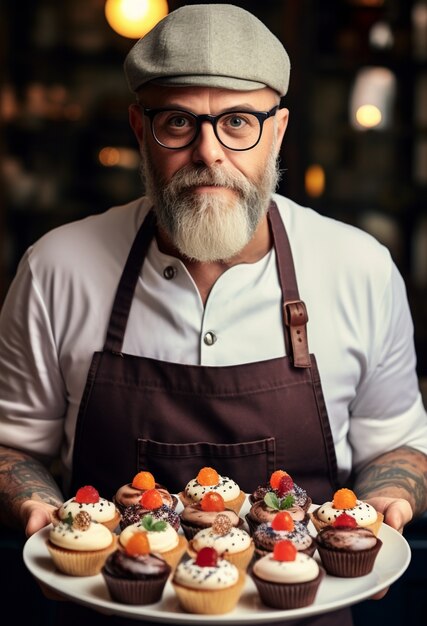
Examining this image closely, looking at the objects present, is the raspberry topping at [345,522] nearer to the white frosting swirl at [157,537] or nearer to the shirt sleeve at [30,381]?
the white frosting swirl at [157,537]

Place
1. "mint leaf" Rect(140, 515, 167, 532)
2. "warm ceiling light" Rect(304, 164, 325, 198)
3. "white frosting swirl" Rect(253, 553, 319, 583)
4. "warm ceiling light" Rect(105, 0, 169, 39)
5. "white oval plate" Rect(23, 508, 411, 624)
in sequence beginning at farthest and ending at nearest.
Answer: "warm ceiling light" Rect(304, 164, 325, 198) → "warm ceiling light" Rect(105, 0, 169, 39) → "mint leaf" Rect(140, 515, 167, 532) → "white frosting swirl" Rect(253, 553, 319, 583) → "white oval plate" Rect(23, 508, 411, 624)

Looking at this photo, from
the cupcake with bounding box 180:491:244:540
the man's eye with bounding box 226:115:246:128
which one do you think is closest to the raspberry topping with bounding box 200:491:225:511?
the cupcake with bounding box 180:491:244:540

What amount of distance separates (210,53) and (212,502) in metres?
0.93

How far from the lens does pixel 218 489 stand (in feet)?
6.52

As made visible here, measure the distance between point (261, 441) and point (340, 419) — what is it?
0.24 meters

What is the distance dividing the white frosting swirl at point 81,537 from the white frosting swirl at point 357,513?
0.43 meters

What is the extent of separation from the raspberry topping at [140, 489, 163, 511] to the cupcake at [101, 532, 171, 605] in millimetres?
151

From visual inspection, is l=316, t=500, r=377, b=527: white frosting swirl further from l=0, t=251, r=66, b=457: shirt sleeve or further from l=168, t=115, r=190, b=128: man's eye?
l=168, t=115, r=190, b=128: man's eye

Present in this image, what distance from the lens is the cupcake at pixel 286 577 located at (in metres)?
1.57

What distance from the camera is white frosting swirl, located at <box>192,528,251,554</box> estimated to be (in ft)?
5.84

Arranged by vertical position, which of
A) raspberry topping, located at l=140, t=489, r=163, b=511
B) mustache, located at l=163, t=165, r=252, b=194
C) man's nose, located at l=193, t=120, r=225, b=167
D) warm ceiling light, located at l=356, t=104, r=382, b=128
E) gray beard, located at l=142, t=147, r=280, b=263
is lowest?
raspberry topping, located at l=140, t=489, r=163, b=511

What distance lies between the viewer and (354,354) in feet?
7.40

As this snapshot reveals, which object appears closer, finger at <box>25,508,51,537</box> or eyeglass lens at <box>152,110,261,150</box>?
finger at <box>25,508,51,537</box>

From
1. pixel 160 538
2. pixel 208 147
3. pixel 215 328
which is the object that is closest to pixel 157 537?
pixel 160 538
